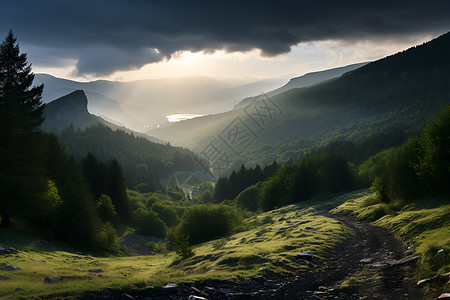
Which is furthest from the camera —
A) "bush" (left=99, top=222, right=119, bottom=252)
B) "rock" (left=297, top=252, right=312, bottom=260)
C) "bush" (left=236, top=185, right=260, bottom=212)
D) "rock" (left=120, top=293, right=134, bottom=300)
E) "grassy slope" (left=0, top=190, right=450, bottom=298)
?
"bush" (left=236, top=185, right=260, bottom=212)

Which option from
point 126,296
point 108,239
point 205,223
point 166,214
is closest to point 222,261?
point 126,296

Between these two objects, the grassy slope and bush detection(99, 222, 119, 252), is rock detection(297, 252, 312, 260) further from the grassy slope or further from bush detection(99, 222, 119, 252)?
bush detection(99, 222, 119, 252)

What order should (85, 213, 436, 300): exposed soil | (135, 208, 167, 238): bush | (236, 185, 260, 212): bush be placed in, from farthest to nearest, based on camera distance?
(236, 185, 260, 212): bush < (135, 208, 167, 238): bush < (85, 213, 436, 300): exposed soil

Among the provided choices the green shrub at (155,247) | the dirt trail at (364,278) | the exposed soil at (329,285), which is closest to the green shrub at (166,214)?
the green shrub at (155,247)

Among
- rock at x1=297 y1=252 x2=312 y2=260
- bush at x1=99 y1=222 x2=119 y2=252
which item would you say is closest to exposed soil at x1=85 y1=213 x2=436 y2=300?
rock at x1=297 y1=252 x2=312 y2=260

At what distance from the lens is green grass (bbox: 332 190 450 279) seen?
15258 millimetres

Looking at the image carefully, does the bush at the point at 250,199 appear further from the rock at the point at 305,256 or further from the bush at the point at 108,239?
the rock at the point at 305,256

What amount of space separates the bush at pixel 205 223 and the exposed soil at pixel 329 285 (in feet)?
87.0

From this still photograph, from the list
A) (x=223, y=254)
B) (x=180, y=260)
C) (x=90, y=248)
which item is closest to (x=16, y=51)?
(x=90, y=248)

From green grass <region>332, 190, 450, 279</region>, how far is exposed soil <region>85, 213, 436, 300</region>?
1.14 metres

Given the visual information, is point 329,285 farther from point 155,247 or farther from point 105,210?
point 105,210

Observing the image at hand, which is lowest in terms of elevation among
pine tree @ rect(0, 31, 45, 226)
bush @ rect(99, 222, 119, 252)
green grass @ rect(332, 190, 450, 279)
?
bush @ rect(99, 222, 119, 252)

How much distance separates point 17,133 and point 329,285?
Result: 136ft

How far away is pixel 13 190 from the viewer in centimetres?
3397
